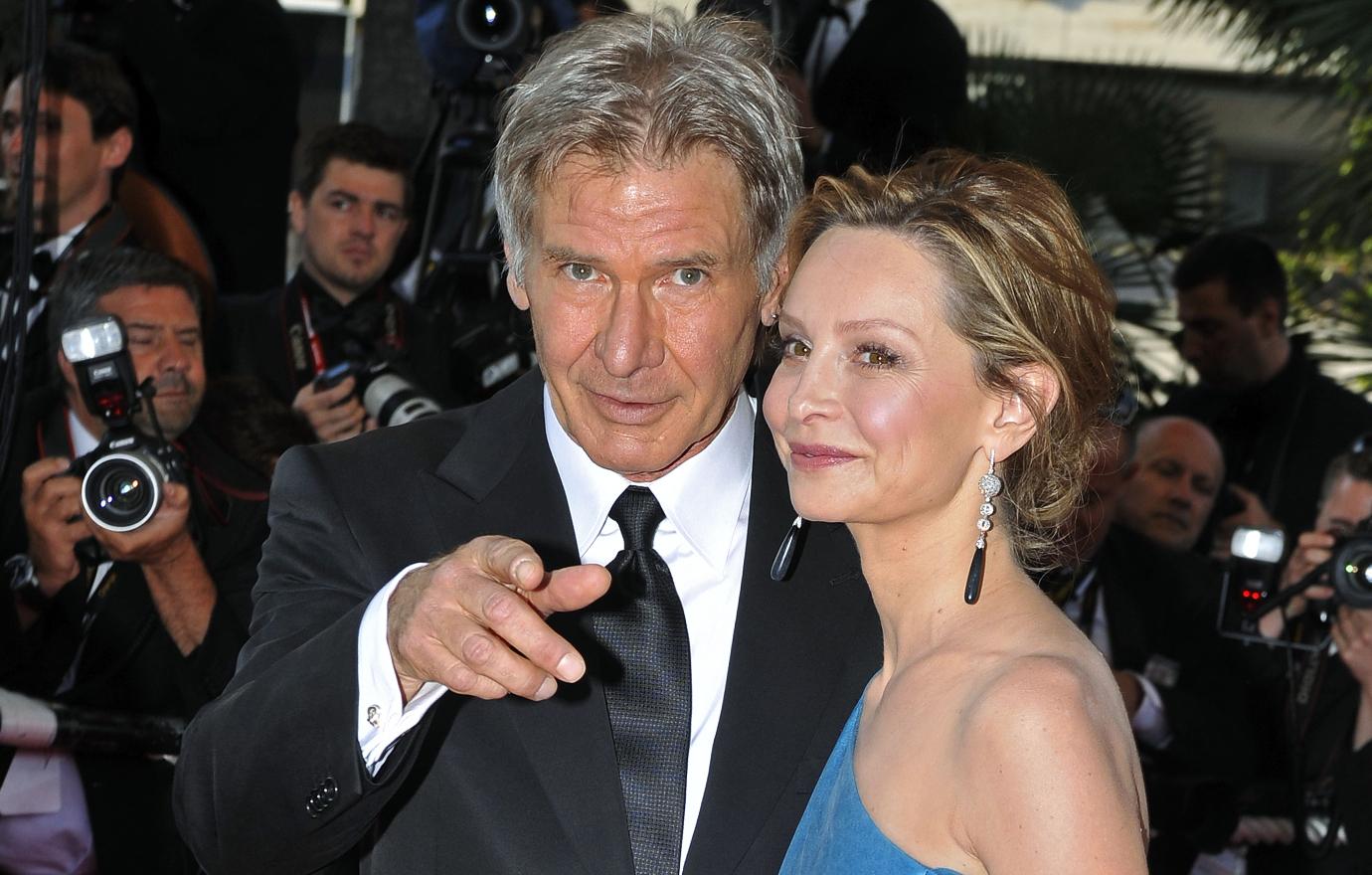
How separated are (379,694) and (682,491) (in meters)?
0.59

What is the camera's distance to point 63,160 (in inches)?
149

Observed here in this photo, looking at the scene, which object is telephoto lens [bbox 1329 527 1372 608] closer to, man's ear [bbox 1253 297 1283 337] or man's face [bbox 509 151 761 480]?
man's ear [bbox 1253 297 1283 337]

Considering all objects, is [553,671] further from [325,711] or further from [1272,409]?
[1272,409]

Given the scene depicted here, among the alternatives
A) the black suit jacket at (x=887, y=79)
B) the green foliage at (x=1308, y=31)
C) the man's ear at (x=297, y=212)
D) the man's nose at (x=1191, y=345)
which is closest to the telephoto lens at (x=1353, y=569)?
the black suit jacket at (x=887, y=79)

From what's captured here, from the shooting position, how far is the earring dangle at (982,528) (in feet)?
5.95

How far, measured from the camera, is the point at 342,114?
509 centimetres

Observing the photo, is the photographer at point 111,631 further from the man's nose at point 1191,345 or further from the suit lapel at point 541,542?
the man's nose at point 1191,345

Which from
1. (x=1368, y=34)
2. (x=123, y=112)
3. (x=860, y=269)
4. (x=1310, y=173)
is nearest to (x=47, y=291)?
(x=123, y=112)

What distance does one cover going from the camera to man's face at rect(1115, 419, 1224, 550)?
4.89 meters

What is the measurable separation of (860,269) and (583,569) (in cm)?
54

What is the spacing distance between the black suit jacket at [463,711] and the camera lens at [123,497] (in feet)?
3.97

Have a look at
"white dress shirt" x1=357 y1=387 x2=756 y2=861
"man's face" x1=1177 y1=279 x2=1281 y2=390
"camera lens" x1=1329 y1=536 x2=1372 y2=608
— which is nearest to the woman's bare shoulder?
"white dress shirt" x1=357 y1=387 x2=756 y2=861

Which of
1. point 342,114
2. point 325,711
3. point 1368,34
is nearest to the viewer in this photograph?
point 325,711

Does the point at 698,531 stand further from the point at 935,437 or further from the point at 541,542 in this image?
the point at 935,437
